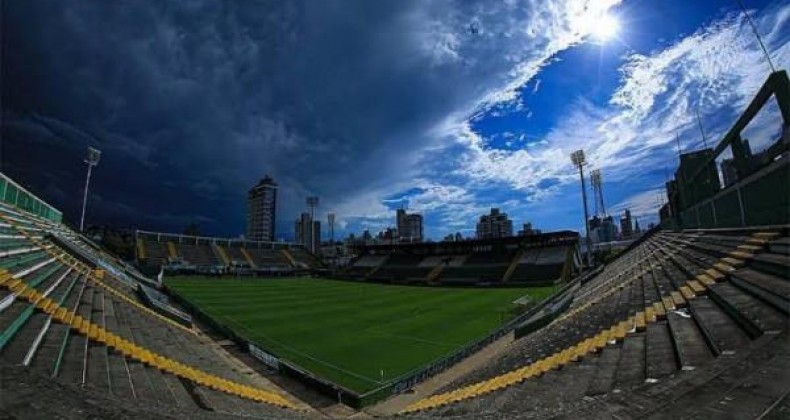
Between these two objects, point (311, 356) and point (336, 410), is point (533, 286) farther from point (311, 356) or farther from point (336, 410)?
point (336, 410)

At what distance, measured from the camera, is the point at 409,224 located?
15450 centimetres

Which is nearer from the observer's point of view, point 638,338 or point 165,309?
point 638,338

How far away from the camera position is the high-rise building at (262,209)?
151500 mm

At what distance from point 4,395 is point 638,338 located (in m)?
7.65

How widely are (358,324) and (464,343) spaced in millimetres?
8116

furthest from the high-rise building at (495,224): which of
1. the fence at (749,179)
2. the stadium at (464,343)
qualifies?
the fence at (749,179)

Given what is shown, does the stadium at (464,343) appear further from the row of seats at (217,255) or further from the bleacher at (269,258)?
the bleacher at (269,258)

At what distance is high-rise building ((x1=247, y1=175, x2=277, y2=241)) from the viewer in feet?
497

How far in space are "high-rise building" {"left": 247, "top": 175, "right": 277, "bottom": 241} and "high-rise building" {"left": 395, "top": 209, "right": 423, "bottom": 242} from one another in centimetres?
5439

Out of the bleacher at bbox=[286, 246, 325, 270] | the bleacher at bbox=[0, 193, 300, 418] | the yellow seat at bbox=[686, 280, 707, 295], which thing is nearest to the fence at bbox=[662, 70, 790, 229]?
the yellow seat at bbox=[686, 280, 707, 295]

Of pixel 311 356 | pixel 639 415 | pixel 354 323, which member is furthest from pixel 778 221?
pixel 354 323

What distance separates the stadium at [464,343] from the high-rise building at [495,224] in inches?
4428

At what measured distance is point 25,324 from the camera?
224 inches

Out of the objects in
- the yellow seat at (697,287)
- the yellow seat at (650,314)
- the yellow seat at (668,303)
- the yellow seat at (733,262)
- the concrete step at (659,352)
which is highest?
the yellow seat at (733,262)
